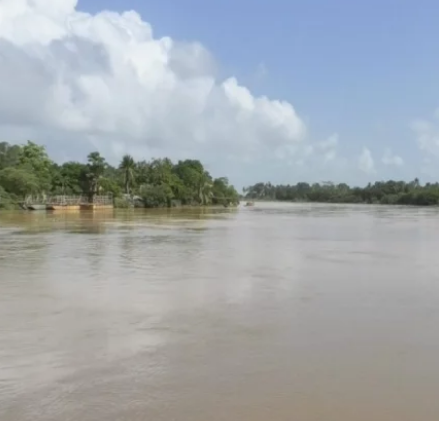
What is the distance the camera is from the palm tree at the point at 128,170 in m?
83.3

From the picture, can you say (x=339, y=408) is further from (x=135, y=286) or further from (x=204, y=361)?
(x=135, y=286)

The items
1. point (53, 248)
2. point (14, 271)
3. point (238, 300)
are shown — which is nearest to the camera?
point (238, 300)

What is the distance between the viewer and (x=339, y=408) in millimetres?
5301

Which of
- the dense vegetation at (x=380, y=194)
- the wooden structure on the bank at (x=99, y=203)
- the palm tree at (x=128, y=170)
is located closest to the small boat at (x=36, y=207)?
the wooden structure on the bank at (x=99, y=203)

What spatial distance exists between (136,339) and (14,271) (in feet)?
26.2

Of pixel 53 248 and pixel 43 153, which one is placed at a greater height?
pixel 43 153

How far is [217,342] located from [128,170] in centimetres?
7803

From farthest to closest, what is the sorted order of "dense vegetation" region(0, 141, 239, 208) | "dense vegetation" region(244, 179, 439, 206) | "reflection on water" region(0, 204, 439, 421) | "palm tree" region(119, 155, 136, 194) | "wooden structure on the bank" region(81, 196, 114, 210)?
"dense vegetation" region(244, 179, 439, 206)
"palm tree" region(119, 155, 136, 194)
"wooden structure on the bank" region(81, 196, 114, 210)
"dense vegetation" region(0, 141, 239, 208)
"reflection on water" region(0, 204, 439, 421)

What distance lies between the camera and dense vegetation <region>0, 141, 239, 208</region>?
205 ft

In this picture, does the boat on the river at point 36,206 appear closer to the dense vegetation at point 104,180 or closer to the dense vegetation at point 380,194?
the dense vegetation at point 104,180

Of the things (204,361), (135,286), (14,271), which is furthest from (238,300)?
(14,271)

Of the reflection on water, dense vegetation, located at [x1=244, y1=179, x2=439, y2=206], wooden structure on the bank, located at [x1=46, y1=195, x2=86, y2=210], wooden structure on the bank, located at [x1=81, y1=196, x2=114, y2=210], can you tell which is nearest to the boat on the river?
wooden structure on the bank, located at [x1=46, y1=195, x2=86, y2=210]

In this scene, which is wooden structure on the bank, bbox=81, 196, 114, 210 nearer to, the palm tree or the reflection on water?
the palm tree

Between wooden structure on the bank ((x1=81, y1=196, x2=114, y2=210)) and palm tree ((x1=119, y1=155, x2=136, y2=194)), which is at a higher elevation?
palm tree ((x1=119, y1=155, x2=136, y2=194))
